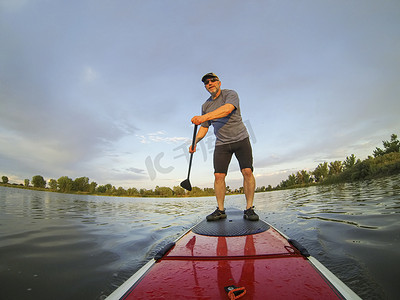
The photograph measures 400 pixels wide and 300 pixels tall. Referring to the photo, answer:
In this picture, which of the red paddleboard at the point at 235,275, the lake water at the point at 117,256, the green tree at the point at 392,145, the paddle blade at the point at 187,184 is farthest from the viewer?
the green tree at the point at 392,145

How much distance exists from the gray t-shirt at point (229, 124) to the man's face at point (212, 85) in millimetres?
157

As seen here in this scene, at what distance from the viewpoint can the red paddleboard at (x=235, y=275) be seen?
99cm

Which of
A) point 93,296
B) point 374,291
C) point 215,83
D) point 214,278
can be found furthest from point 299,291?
point 215,83

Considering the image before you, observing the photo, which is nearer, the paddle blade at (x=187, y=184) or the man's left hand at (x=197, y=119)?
the man's left hand at (x=197, y=119)

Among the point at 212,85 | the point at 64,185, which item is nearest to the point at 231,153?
the point at 212,85

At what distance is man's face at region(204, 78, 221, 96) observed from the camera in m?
3.94

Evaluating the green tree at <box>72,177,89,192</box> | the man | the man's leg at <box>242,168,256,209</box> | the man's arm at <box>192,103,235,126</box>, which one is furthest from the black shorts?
the green tree at <box>72,177,89,192</box>

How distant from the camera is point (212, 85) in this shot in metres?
3.96

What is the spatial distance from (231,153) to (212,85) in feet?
5.06

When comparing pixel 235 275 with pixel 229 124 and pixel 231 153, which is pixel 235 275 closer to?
pixel 231 153

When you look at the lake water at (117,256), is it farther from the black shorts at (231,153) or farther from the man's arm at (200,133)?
the man's arm at (200,133)

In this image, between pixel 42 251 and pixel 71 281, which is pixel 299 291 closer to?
pixel 71 281

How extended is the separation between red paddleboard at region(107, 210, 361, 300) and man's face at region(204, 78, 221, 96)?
10.2ft

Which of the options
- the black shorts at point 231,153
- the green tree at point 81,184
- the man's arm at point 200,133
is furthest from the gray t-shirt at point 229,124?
the green tree at point 81,184
